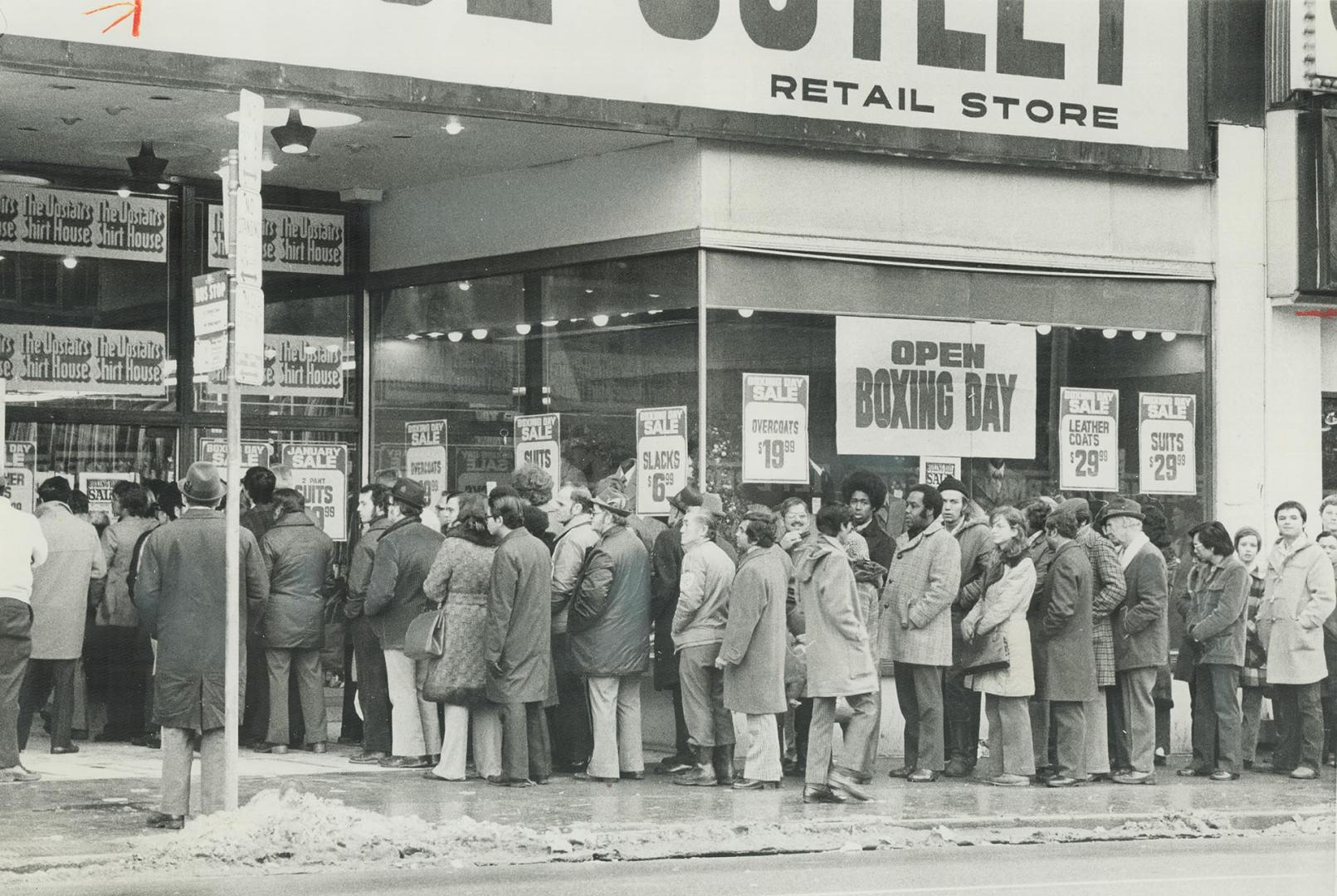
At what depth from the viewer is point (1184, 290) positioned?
1823 centimetres

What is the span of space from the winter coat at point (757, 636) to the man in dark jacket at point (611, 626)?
2.77 feet

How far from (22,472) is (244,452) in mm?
2196

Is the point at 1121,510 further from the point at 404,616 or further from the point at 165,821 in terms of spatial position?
the point at 165,821

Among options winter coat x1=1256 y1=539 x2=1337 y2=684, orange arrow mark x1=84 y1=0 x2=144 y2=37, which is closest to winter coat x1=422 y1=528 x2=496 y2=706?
orange arrow mark x1=84 y1=0 x2=144 y2=37

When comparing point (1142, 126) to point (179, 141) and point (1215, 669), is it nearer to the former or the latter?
point (1215, 669)

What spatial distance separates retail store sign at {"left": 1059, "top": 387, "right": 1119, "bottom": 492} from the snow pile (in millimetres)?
7955

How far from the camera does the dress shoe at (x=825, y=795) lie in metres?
13.2

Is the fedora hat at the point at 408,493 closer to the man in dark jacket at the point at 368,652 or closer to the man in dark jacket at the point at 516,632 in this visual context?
the man in dark jacket at the point at 368,652

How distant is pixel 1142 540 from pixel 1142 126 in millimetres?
4466

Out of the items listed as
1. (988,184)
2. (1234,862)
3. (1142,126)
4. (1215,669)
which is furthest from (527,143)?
(1234,862)

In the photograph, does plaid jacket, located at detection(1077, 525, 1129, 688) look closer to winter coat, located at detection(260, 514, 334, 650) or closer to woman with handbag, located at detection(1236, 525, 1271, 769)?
woman with handbag, located at detection(1236, 525, 1271, 769)

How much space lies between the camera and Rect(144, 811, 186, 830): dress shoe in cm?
1158

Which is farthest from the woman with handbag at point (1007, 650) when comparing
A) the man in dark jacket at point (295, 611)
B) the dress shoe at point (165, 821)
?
the dress shoe at point (165, 821)

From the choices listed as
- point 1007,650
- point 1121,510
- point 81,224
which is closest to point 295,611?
point 81,224
